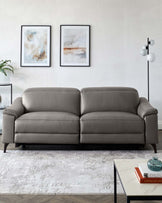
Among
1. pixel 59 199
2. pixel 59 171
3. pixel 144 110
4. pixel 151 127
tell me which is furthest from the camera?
pixel 144 110

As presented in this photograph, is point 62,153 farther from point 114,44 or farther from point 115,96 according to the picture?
point 114,44

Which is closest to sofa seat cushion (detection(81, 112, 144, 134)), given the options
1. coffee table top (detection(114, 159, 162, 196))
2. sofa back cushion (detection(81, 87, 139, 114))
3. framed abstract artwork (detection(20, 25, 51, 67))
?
sofa back cushion (detection(81, 87, 139, 114))

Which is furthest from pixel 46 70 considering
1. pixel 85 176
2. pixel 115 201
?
pixel 115 201

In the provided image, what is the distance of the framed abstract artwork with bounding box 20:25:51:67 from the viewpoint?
188 inches

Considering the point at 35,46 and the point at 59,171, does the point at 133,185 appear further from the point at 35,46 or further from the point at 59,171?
the point at 35,46

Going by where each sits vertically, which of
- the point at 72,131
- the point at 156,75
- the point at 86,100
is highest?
the point at 156,75

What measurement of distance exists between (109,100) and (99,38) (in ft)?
4.38

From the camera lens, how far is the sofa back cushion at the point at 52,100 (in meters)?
4.02

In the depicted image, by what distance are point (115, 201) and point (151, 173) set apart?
0.48 metres

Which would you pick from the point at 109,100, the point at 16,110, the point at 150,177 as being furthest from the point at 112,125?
the point at 150,177

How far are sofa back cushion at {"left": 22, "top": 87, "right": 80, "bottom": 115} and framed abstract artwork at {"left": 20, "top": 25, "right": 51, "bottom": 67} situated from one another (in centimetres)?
86

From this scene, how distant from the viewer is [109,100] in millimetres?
4031

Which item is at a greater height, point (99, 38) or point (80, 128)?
point (99, 38)

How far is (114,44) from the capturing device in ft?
15.8
